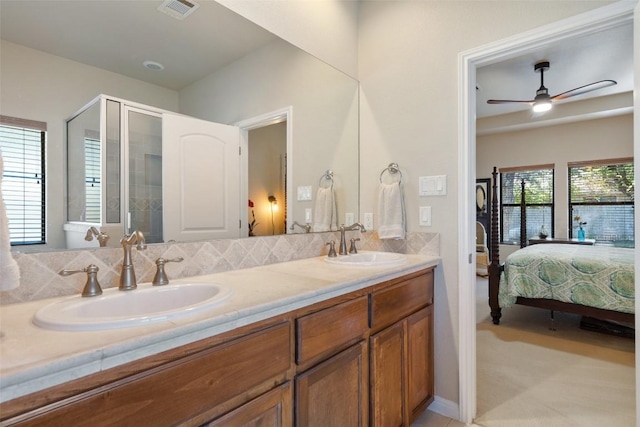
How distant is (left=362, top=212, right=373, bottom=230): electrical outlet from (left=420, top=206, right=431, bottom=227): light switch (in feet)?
1.29

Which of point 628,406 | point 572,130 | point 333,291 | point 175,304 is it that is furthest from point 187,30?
point 572,130

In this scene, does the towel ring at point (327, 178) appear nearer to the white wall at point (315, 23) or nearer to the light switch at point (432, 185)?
the light switch at point (432, 185)

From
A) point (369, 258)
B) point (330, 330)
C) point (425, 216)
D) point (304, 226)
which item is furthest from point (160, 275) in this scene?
point (425, 216)

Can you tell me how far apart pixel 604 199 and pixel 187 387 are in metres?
6.39

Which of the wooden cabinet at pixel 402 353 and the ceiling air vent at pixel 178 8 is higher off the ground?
the ceiling air vent at pixel 178 8

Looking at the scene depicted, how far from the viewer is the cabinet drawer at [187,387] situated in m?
Result: 0.67

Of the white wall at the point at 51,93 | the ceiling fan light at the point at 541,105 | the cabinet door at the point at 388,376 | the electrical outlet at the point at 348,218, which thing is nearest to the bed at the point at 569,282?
the ceiling fan light at the point at 541,105

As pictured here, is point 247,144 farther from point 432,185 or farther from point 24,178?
point 432,185

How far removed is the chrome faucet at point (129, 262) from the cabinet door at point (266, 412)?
1.86 feet

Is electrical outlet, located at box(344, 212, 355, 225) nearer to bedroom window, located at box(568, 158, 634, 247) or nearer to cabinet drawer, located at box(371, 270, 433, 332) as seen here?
cabinet drawer, located at box(371, 270, 433, 332)

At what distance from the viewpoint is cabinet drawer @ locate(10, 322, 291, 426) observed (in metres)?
0.67

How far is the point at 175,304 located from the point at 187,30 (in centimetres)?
118

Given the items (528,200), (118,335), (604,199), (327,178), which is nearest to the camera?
(118,335)

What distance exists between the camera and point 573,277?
3070 millimetres
